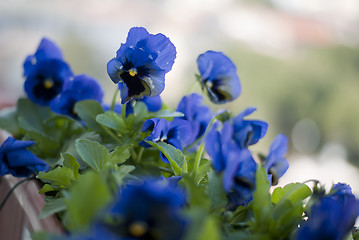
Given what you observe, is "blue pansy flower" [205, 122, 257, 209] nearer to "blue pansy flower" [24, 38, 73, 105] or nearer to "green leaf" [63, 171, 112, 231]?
"green leaf" [63, 171, 112, 231]

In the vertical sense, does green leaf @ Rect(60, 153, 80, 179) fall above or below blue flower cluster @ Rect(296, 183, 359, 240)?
above

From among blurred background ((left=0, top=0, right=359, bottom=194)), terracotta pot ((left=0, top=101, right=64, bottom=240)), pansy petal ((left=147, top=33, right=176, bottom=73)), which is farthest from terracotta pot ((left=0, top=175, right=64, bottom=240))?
blurred background ((left=0, top=0, right=359, bottom=194))

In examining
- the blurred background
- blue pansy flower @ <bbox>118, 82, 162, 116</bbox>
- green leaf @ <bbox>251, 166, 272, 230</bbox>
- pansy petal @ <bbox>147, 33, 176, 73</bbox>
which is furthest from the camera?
the blurred background

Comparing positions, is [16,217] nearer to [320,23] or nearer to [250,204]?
[250,204]

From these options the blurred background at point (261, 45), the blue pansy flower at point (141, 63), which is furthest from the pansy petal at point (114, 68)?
the blurred background at point (261, 45)

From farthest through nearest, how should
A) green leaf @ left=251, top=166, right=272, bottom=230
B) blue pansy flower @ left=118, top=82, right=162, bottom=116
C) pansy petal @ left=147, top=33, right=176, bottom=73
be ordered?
blue pansy flower @ left=118, top=82, right=162, bottom=116 < pansy petal @ left=147, top=33, right=176, bottom=73 < green leaf @ left=251, top=166, right=272, bottom=230

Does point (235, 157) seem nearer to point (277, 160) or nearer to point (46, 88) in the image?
point (277, 160)
